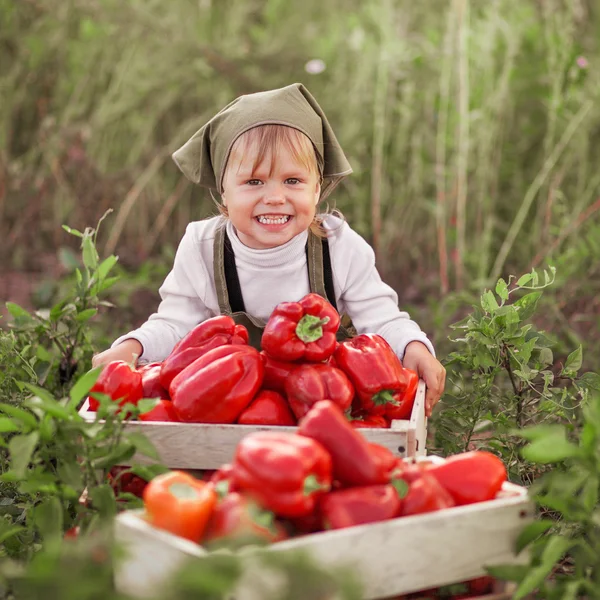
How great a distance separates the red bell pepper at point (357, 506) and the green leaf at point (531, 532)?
11.4 inches

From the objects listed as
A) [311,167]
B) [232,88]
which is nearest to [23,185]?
[232,88]

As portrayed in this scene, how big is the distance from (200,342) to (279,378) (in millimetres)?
270

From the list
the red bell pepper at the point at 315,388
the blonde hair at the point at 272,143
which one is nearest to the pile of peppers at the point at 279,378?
the red bell pepper at the point at 315,388

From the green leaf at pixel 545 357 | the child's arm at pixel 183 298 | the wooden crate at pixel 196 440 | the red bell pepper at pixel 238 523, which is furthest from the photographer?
the child's arm at pixel 183 298

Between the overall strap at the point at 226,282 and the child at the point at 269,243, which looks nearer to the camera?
the child at the point at 269,243

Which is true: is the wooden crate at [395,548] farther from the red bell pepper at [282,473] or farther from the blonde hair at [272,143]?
the blonde hair at [272,143]

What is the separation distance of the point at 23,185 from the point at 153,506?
3.92 metres

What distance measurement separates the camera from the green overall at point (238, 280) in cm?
314

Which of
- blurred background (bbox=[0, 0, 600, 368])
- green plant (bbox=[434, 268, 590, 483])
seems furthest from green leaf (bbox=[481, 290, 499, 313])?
blurred background (bbox=[0, 0, 600, 368])

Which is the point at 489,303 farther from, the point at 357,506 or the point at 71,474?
the point at 71,474

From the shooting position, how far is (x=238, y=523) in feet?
5.77

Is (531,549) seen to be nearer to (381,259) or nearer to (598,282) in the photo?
(598,282)

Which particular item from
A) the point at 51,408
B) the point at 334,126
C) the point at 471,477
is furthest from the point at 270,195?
the point at 334,126

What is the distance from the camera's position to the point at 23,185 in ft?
17.5
